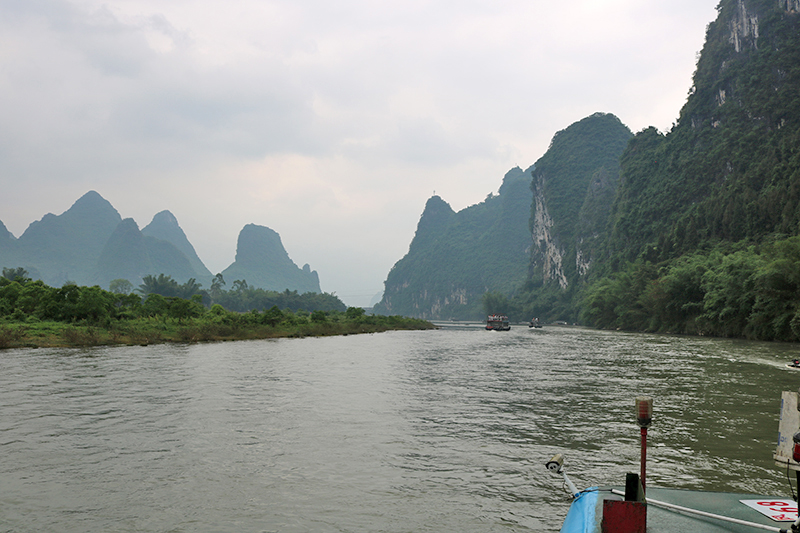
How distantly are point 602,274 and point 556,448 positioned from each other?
116 metres

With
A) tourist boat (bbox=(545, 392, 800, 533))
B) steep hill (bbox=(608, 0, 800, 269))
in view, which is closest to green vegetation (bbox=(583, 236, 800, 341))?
steep hill (bbox=(608, 0, 800, 269))

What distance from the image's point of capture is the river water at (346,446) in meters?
7.19

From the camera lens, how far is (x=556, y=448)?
409 inches

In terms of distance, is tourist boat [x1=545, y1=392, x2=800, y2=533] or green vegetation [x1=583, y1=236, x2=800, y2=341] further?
green vegetation [x1=583, y1=236, x2=800, y2=341]

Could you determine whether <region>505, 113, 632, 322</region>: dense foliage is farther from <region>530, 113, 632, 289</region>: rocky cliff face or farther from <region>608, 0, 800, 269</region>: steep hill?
<region>608, 0, 800, 269</region>: steep hill

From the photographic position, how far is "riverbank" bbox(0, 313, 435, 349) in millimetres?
32344

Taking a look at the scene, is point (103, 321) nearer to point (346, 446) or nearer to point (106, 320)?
point (106, 320)

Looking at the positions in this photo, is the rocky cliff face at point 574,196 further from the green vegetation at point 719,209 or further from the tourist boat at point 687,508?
the tourist boat at point 687,508

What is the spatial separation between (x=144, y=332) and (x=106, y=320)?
9.00 ft

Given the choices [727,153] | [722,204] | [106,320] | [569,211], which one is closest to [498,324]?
[722,204]

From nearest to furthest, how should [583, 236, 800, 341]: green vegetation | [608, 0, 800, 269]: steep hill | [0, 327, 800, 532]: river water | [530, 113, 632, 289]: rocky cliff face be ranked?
[0, 327, 800, 532]: river water
[583, 236, 800, 341]: green vegetation
[608, 0, 800, 269]: steep hill
[530, 113, 632, 289]: rocky cliff face

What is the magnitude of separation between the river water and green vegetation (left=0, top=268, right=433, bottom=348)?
1382 centimetres

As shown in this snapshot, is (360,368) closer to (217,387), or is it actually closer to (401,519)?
(217,387)

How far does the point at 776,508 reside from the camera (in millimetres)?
5523
